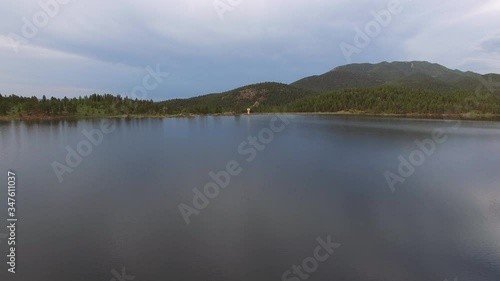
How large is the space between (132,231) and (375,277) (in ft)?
36.4

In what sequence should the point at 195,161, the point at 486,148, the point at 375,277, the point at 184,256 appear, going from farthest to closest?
the point at 486,148 < the point at 195,161 < the point at 184,256 < the point at 375,277

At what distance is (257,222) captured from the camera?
18688 mm

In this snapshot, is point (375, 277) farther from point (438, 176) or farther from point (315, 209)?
point (438, 176)

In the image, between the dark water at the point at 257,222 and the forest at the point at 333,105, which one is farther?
the forest at the point at 333,105

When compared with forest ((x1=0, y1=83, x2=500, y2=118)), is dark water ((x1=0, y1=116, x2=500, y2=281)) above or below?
below

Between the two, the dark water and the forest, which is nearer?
the dark water

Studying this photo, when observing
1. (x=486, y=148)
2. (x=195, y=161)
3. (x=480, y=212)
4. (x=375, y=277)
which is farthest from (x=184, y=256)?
(x=486, y=148)

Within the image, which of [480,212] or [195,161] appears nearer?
[480,212]

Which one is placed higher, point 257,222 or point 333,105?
point 333,105

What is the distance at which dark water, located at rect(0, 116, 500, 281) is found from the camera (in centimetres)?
1387

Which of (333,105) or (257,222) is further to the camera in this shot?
(333,105)

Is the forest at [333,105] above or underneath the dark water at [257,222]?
above

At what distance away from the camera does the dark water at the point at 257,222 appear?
13867mm

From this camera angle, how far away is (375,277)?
520 inches
